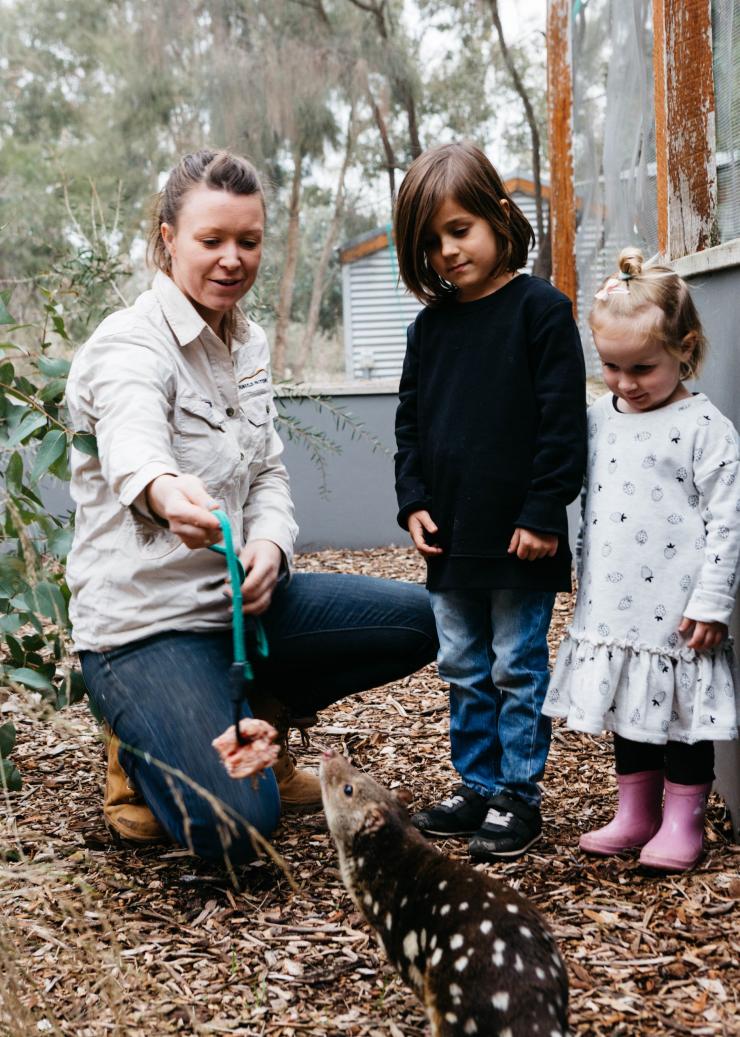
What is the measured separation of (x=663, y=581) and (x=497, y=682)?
17.9 inches

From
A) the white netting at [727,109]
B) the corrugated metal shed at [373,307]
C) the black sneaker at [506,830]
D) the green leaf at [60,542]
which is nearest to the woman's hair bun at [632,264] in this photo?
the white netting at [727,109]

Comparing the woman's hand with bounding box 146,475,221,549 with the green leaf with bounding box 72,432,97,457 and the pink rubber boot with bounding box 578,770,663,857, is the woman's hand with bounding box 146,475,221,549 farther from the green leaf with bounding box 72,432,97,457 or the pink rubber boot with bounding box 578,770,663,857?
the pink rubber boot with bounding box 578,770,663,857

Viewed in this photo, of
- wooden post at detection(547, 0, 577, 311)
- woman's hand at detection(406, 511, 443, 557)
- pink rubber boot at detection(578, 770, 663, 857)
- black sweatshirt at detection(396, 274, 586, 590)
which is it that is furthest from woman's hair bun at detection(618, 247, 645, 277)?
wooden post at detection(547, 0, 577, 311)

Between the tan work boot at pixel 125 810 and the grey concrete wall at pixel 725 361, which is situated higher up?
the grey concrete wall at pixel 725 361

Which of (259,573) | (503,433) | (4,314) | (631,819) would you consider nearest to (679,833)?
(631,819)

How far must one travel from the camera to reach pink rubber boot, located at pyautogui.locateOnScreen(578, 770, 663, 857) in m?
2.27

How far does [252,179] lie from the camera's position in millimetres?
2408

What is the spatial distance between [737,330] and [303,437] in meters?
3.57

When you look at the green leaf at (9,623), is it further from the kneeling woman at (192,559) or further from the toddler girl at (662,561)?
the toddler girl at (662,561)

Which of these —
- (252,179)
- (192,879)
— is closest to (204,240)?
(252,179)

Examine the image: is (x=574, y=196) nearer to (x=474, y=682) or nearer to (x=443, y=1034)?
(x=474, y=682)

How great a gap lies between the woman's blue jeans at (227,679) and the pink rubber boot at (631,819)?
64cm

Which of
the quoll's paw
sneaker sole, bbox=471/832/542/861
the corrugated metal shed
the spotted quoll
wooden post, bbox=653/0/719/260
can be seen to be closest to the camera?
the spotted quoll

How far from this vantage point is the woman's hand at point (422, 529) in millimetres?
2398
